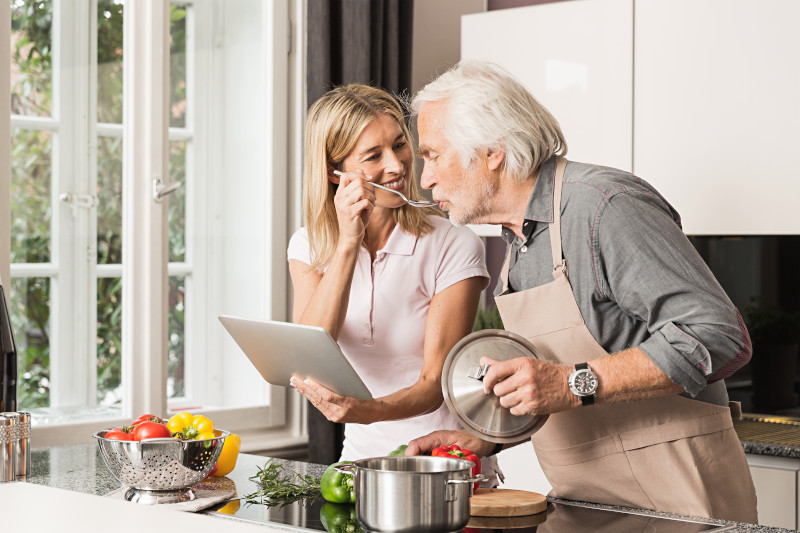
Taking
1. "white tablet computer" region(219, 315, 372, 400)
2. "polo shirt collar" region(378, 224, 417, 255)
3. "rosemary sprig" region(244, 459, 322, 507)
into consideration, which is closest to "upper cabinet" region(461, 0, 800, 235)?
"polo shirt collar" region(378, 224, 417, 255)

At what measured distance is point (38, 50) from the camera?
2689 millimetres

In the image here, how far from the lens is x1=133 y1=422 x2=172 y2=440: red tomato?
1628 millimetres

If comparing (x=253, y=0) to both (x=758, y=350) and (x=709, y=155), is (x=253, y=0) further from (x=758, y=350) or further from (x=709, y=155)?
(x=758, y=350)

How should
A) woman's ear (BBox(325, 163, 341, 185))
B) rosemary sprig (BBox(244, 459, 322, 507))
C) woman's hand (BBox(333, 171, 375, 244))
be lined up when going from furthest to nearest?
woman's ear (BBox(325, 163, 341, 185))
woman's hand (BBox(333, 171, 375, 244))
rosemary sprig (BBox(244, 459, 322, 507))

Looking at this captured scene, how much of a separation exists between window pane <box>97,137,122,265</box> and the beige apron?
150 cm

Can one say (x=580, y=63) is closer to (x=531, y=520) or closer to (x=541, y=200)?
(x=541, y=200)

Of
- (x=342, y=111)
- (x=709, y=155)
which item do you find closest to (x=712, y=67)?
(x=709, y=155)

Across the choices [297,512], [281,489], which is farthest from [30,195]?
[297,512]

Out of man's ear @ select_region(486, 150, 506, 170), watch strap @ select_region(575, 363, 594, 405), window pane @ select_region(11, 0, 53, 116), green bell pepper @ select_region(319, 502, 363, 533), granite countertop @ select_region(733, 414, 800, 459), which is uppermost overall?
window pane @ select_region(11, 0, 53, 116)

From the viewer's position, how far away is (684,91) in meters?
2.89

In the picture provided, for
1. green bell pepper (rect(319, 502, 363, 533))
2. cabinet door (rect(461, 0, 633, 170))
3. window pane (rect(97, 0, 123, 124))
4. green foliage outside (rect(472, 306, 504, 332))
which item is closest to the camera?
green bell pepper (rect(319, 502, 363, 533))

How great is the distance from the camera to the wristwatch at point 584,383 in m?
1.55

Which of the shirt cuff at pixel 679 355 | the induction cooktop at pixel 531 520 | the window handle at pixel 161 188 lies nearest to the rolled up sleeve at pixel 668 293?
the shirt cuff at pixel 679 355

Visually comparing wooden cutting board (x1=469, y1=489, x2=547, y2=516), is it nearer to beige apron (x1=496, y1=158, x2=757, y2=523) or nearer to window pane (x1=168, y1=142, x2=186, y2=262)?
beige apron (x1=496, y1=158, x2=757, y2=523)
